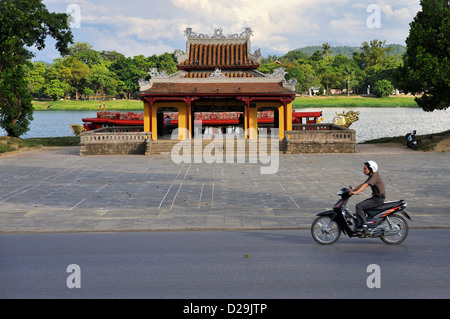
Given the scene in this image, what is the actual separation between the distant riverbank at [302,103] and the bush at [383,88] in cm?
159

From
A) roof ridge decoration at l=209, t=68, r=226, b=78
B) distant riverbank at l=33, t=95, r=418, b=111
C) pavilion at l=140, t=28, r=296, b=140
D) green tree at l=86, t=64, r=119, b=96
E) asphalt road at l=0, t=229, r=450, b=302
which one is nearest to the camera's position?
asphalt road at l=0, t=229, r=450, b=302

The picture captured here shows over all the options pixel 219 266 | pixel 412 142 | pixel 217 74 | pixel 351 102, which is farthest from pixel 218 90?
pixel 351 102

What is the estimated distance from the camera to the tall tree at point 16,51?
3428cm

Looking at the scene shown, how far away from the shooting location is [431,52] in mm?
32094

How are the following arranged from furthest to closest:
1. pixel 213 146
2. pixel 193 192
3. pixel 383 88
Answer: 1. pixel 383 88
2. pixel 213 146
3. pixel 193 192

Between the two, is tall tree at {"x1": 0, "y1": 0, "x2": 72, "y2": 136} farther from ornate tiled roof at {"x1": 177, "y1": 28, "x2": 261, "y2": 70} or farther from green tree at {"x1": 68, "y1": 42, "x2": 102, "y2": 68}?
green tree at {"x1": 68, "y1": 42, "x2": 102, "y2": 68}

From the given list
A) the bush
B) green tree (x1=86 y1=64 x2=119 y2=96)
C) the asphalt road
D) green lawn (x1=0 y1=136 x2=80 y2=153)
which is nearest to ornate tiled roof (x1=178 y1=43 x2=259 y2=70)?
green lawn (x1=0 y1=136 x2=80 y2=153)

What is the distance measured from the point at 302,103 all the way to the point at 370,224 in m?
104

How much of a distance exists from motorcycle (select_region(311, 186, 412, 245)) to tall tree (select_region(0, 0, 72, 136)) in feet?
97.5

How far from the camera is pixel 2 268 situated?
8719mm

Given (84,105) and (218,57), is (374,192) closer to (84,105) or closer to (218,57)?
(218,57)

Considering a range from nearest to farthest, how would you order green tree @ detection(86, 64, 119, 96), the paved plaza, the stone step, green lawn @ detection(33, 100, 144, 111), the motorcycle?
the motorcycle, the paved plaza, the stone step, green lawn @ detection(33, 100, 144, 111), green tree @ detection(86, 64, 119, 96)

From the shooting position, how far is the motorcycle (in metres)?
10.1

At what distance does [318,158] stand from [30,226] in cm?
1849
